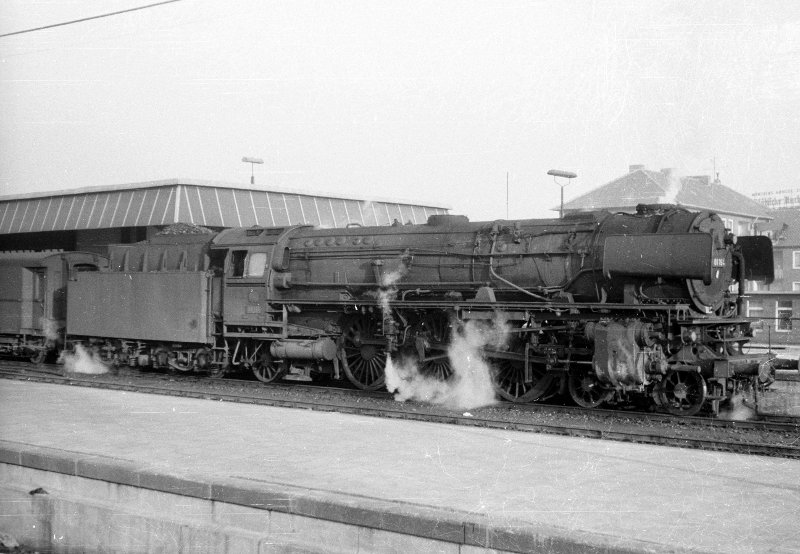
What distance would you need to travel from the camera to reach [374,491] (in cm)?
796

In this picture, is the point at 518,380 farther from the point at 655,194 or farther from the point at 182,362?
the point at 655,194

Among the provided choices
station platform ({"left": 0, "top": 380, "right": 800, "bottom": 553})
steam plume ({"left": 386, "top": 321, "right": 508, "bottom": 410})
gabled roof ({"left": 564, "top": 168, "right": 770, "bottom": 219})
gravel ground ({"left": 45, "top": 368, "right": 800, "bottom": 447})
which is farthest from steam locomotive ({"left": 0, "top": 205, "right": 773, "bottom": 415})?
gabled roof ({"left": 564, "top": 168, "right": 770, "bottom": 219})

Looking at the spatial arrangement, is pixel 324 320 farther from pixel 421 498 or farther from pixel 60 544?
pixel 421 498

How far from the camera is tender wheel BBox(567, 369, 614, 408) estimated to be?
14.6 m

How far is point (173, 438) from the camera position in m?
10.9

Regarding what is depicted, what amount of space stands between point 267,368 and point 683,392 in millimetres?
9892

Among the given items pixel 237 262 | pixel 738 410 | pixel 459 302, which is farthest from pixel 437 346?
pixel 237 262

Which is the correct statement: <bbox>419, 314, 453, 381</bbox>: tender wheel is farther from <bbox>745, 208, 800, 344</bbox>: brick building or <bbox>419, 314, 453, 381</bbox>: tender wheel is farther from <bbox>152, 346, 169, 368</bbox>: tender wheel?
<bbox>745, 208, 800, 344</bbox>: brick building

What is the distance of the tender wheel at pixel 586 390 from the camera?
48.0 ft

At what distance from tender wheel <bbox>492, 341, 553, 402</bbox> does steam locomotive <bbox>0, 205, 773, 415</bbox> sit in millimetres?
38

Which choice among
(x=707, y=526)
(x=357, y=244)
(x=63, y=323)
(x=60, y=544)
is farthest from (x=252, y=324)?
(x=707, y=526)

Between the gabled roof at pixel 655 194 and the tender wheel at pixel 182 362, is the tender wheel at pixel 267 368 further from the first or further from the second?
the gabled roof at pixel 655 194

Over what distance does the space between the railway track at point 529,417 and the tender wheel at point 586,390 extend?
1.80ft

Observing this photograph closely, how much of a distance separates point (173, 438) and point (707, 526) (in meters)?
6.95
